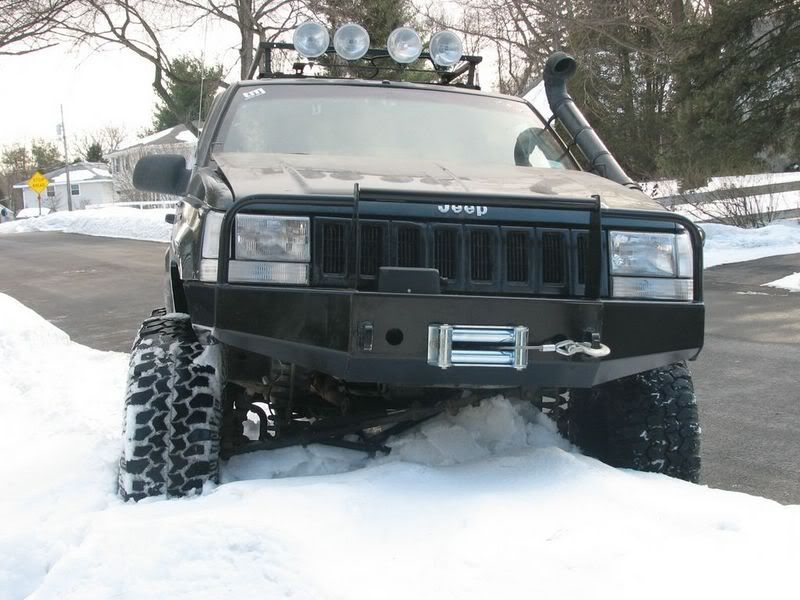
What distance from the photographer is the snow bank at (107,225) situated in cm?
2536

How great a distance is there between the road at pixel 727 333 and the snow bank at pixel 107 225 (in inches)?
272

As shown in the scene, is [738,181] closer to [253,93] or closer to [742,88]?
[742,88]

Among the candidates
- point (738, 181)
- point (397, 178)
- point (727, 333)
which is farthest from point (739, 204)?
point (397, 178)

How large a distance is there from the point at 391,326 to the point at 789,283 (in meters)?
9.47

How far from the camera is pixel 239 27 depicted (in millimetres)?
23422

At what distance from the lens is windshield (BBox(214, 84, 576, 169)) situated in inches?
150

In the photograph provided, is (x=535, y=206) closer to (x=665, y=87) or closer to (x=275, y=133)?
(x=275, y=133)

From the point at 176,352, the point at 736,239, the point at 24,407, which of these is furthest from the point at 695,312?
the point at 736,239

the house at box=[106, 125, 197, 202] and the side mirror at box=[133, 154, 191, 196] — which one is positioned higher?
the house at box=[106, 125, 197, 202]

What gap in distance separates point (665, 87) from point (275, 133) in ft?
78.2

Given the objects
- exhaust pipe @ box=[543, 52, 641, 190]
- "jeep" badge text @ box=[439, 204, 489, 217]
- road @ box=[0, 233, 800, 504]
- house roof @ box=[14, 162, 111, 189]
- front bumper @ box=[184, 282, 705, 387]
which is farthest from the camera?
house roof @ box=[14, 162, 111, 189]

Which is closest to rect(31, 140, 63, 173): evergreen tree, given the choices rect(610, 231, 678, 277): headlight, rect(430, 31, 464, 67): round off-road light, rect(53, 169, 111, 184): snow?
rect(53, 169, 111, 184): snow

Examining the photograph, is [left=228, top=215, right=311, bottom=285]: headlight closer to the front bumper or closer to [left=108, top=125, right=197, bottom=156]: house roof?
the front bumper

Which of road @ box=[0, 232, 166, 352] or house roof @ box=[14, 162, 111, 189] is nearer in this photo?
road @ box=[0, 232, 166, 352]
